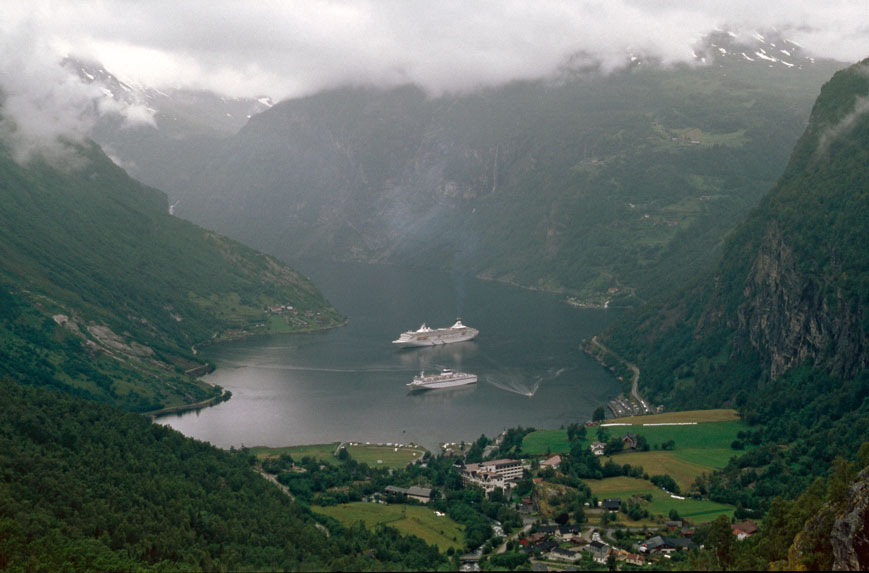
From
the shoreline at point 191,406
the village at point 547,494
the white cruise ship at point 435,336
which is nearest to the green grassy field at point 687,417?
the village at point 547,494

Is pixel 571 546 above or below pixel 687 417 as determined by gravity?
below

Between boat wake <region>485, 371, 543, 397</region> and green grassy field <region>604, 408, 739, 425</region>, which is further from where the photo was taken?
boat wake <region>485, 371, 543, 397</region>

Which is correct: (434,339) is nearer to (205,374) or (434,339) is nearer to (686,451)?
(205,374)

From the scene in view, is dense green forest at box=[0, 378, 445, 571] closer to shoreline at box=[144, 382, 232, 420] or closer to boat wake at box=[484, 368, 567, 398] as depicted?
shoreline at box=[144, 382, 232, 420]

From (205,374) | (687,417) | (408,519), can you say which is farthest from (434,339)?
(408,519)

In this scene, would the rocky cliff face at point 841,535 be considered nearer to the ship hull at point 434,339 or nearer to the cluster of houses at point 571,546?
the cluster of houses at point 571,546

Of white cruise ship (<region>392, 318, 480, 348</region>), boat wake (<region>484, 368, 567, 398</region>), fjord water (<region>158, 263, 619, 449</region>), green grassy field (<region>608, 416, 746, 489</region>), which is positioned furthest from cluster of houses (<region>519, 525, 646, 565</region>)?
white cruise ship (<region>392, 318, 480, 348</region>)

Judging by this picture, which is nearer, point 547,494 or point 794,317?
point 547,494
